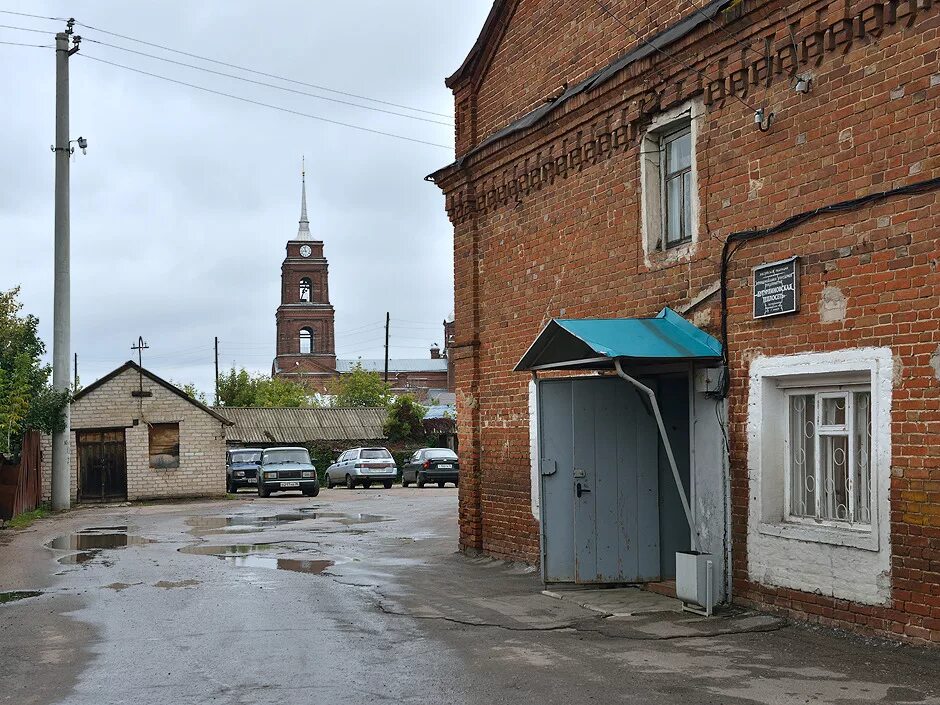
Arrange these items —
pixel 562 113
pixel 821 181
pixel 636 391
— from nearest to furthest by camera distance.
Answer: pixel 821 181, pixel 636 391, pixel 562 113

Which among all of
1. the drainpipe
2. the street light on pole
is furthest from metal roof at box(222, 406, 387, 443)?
the drainpipe

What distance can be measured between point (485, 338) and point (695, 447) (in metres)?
4.49

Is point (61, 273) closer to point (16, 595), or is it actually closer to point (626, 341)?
point (16, 595)

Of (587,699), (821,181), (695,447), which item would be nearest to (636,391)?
(695,447)

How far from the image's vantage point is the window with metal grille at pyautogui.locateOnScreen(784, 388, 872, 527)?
334 inches

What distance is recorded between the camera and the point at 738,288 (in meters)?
9.57

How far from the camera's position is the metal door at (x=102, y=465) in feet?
108

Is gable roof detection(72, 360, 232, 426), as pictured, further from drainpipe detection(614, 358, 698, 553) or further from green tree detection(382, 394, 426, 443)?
drainpipe detection(614, 358, 698, 553)

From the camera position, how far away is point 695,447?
33.3 feet

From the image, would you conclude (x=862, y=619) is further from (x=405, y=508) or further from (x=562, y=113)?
(x=405, y=508)

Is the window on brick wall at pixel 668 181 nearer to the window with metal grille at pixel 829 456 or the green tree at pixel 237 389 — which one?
the window with metal grille at pixel 829 456

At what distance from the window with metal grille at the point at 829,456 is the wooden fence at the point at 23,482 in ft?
60.4

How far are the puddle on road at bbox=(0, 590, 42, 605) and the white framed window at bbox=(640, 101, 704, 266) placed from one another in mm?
7139

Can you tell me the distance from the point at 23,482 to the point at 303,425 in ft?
87.4
